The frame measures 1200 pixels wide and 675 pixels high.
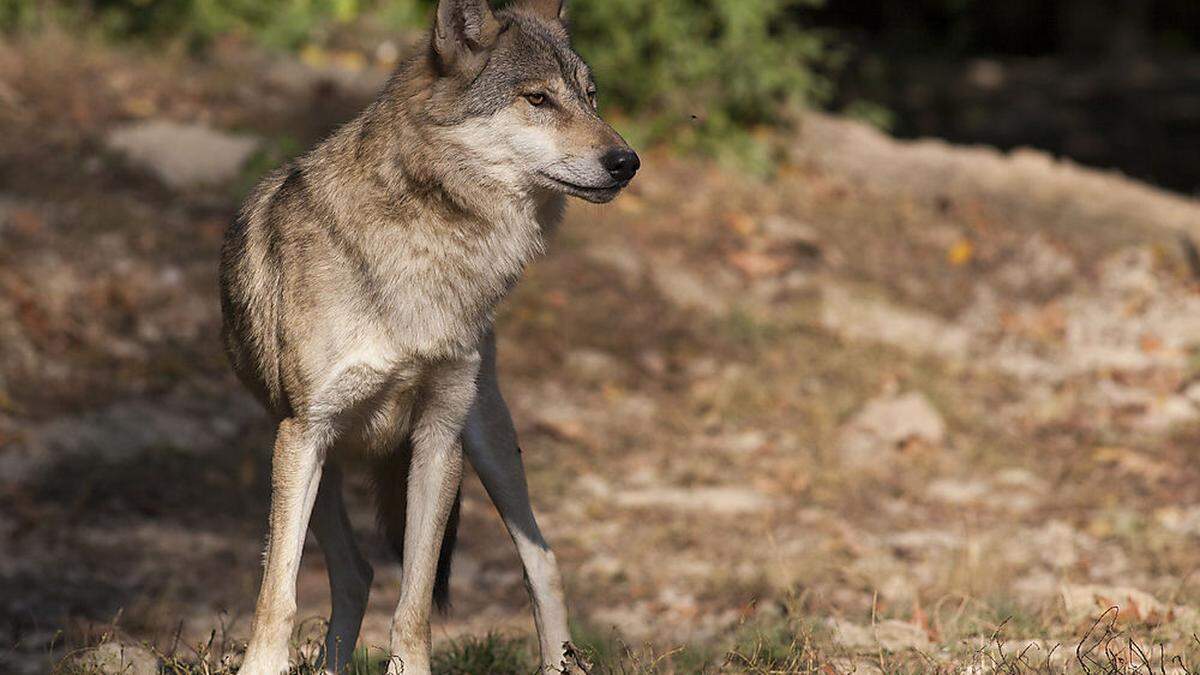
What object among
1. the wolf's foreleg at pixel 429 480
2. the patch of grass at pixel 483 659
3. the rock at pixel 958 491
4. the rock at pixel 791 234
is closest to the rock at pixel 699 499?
the rock at pixel 958 491

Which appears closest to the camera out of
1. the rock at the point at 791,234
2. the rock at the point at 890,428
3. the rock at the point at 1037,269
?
the rock at the point at 890,428

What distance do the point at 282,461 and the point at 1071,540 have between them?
4.65m

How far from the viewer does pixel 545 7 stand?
16.4ft

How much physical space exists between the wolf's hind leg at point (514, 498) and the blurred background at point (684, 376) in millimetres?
187

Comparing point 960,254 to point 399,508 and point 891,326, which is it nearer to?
point 891,326

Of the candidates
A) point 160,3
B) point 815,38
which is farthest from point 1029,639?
point 160,3

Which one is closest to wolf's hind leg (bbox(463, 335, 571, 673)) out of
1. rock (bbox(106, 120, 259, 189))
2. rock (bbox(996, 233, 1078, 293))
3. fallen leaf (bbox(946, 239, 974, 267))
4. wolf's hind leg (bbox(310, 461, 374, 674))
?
wolf's hind leg (bbox(310, 461, 374, 674))

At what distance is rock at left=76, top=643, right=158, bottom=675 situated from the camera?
14.5 ft

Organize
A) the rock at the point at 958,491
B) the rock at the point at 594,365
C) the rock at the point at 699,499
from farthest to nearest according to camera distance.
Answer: the rock at the point at 594,365
the rock at the point at 958,491
the rock at the point at 699,499

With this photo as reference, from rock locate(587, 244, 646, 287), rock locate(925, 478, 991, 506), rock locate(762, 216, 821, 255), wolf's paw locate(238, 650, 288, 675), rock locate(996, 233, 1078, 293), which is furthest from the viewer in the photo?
rock locate(762, 216, 821, 255)

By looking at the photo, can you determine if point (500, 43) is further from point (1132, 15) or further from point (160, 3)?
point (1132, 15)

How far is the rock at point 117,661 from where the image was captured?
4.41 m

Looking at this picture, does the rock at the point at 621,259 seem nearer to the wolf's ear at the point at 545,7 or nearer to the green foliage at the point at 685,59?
the green foliage at the point at 685,59

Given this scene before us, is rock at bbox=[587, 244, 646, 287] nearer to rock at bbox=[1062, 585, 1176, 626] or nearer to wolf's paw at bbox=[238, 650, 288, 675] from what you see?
rock at bbox=[1062, 585, 1176, 626]
